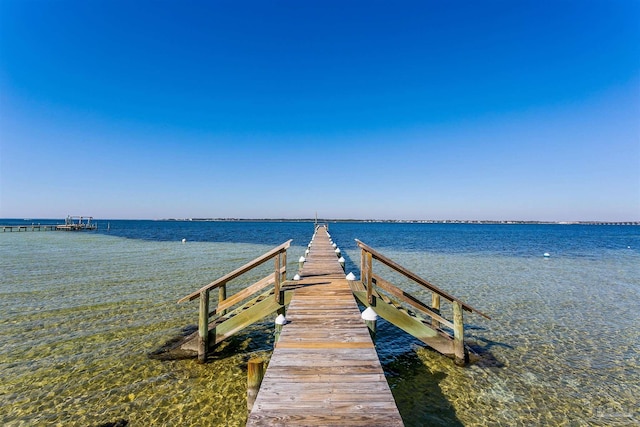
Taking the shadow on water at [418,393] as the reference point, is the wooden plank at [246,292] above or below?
above

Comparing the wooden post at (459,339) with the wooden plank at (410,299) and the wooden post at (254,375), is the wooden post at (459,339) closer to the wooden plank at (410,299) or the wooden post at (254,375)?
the wooden plank at (410,299)

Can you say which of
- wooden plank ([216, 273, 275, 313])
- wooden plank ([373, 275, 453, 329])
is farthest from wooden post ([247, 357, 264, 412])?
wooden plank ([373, 275, 453, 329])

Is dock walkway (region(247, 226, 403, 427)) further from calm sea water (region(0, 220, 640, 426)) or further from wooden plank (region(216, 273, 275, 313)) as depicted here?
calm sea water (region(0, 220, 640, 426))

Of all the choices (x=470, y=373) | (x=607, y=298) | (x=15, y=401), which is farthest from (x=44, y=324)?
(x=607, y=298)

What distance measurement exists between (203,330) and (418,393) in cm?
495

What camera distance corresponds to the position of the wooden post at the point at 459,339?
693 centimetres

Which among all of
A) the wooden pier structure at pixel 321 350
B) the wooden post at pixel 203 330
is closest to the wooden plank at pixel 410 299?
the wooden pier structure at pixel 321 350

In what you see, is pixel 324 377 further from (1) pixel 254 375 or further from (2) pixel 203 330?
(2) pixel 203 330

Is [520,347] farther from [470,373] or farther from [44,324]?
[44,324]

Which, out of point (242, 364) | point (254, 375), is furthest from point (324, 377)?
point (242, 364)

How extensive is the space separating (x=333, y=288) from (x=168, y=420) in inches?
198

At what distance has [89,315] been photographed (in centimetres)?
967

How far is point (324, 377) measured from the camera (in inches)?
155

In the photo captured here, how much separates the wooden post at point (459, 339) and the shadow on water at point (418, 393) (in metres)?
0.73
